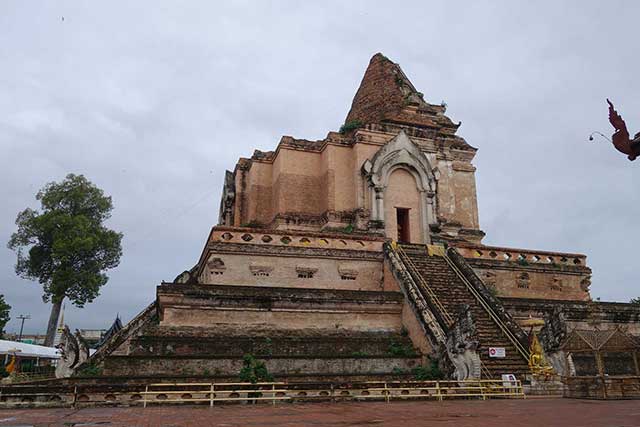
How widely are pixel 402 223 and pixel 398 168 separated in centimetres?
250

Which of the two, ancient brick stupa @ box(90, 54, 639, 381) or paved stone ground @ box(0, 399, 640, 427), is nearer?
paved stone ground @ box(0, 399, 640, 427)

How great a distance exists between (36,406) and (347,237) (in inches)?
465

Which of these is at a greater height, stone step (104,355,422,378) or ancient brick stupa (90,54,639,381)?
ancient brick stupa (90,54,639,381)

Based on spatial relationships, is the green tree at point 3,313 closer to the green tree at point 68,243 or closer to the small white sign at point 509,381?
the green tree at point 68,243

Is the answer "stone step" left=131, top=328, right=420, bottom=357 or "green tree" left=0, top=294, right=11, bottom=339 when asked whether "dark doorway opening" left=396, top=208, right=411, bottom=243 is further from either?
"green tree" left=0, top=294, right=11, bottom=339

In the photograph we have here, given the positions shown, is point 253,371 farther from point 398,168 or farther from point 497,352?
point 398,168

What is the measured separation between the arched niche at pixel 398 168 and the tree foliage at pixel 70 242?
54.4ft

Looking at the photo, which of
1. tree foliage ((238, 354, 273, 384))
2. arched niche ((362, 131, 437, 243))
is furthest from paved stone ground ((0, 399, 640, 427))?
arched niche ((362, 131, 437, 243))

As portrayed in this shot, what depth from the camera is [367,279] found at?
64.4ft

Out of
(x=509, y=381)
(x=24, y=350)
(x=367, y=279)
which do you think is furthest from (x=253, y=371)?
(x=24, y=350)

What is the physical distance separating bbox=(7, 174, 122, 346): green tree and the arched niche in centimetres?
1655

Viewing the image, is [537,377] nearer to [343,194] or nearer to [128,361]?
[128,361]

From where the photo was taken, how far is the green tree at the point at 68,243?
29.9m

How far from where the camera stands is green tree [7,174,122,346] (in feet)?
98.0
